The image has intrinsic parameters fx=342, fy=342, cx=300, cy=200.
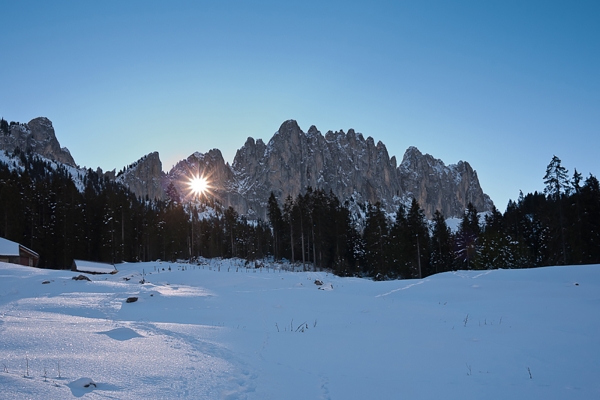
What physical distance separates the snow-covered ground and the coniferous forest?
2688 centimetres

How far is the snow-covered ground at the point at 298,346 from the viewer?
425 centimetres

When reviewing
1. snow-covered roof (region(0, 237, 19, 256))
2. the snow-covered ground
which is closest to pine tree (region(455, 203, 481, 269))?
the snow-covered ground

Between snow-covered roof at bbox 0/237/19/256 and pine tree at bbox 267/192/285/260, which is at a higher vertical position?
pine tree at bbox 267/192/285/260

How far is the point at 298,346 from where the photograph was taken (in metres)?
6.76

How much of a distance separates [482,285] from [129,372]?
47.2 ft

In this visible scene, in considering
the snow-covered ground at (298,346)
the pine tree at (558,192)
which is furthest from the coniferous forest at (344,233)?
the snow-covered ground at (298,346)

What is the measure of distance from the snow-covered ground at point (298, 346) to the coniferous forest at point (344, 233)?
26.9 m

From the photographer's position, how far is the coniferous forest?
33.5 meters

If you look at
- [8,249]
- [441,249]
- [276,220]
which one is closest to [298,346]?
[8,249]

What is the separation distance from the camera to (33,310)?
8336 millimetres

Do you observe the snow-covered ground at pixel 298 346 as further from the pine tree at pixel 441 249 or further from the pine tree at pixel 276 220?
the pine tree at pixel 276 220

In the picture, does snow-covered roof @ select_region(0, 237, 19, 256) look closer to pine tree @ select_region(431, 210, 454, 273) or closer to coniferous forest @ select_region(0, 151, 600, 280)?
coniferous forest @ select_region(0, 151, 600, 280)

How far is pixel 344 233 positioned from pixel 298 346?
47.0 meters

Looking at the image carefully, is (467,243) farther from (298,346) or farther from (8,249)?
(8,249)
